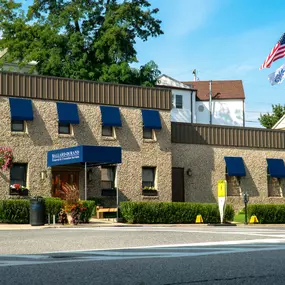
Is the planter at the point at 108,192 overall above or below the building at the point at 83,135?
→ below

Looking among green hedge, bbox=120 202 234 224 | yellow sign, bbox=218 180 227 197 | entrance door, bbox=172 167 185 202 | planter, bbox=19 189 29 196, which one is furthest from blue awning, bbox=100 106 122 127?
yellow sign, bbox=218 180 227 197

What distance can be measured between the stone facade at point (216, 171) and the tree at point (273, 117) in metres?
34.4

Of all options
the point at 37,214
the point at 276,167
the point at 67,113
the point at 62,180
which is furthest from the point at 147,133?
the point at 37,214

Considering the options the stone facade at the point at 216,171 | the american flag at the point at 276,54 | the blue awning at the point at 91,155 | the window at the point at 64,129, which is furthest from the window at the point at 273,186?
the blue awning at the point at 91,155

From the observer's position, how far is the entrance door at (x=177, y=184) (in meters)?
39.5

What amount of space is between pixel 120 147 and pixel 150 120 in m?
5.96


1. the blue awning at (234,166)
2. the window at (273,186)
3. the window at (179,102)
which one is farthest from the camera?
the window at (179,102)

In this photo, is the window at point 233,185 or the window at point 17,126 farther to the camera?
the window at point 233,185

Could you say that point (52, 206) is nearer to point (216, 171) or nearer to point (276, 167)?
point (216, 171)

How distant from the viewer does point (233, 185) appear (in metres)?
41.8

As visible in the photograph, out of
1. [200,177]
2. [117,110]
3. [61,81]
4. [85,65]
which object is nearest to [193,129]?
[200,177]

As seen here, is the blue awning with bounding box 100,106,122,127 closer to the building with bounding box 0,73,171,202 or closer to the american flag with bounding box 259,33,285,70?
the building with bounding box 0,73,171,202

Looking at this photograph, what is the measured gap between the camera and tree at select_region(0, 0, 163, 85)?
4912 cm

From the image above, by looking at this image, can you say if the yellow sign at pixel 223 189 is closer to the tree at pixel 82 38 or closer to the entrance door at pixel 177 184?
the entrance door at pixel 177 184
